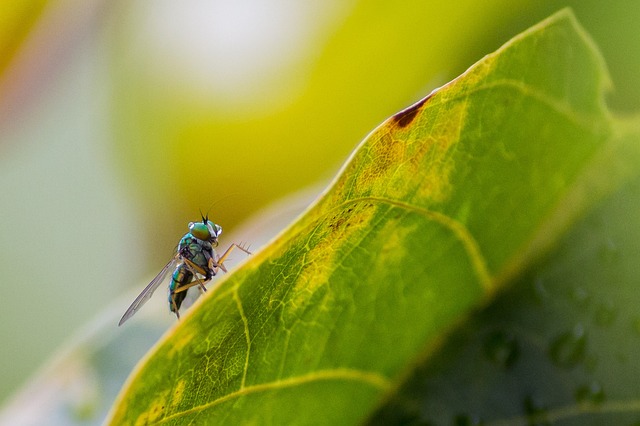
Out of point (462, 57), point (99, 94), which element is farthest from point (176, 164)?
point (462, 57)

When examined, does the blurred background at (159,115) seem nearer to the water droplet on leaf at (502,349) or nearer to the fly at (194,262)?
the fly at (194,262)

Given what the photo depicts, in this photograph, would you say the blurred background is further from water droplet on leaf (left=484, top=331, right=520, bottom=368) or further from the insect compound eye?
water droplet on leaf (left=484, top=331, right=520, bottom=368)

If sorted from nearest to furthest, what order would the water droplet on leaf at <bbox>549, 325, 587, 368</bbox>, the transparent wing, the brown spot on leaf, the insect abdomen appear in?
the brown spot on leaf → the water droplet on leaf at <bbox>549, 325, 587, 368</bbox> → the transparent wing → the insect abdomen

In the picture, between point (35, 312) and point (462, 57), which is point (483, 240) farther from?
point (35, 312)

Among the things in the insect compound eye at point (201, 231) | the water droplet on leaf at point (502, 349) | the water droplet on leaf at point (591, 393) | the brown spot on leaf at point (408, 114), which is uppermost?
the insect compound eye at point (201, 231)

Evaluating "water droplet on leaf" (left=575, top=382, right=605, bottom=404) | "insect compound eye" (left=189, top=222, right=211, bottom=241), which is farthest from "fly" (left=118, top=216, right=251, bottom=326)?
"water droplet on leaf" (left=575, top=382, right=605, bottom=404)

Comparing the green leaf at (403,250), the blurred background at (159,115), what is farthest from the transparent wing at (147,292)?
the green leaf at (403,250)

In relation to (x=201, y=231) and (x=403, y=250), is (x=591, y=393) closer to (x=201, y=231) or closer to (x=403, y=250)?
(x=403, y=250)
